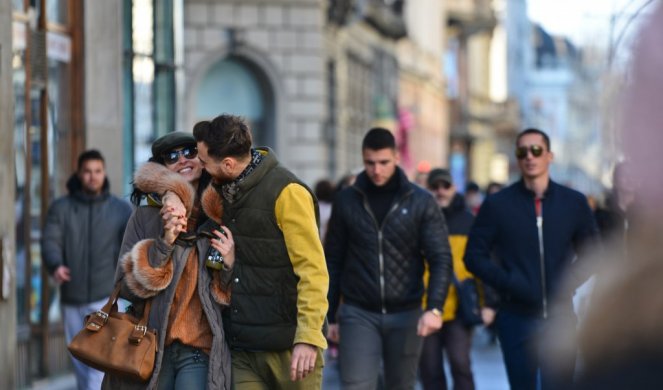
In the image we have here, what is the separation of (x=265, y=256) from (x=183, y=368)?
1.75 feet

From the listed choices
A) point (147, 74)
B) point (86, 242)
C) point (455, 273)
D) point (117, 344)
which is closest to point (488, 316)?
point (455, 273)

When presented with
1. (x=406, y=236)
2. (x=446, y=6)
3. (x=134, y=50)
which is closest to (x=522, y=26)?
(x=446, y=6)

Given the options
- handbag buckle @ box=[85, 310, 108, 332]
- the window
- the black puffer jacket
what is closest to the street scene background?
the window

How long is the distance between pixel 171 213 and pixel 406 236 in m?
2.83

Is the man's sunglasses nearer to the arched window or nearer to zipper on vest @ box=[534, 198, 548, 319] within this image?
zipper on vest @ box=[534, 198, 548, 319]

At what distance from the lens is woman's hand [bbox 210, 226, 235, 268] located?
5.94m

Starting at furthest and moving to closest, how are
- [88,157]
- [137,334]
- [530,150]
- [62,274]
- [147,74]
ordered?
1. [147,74]
2. [88,157]
3. [62,274]
4. [530,150]
5. [137,334]

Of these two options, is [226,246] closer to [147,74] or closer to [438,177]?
[438,177]

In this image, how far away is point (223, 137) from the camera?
19.2 feet

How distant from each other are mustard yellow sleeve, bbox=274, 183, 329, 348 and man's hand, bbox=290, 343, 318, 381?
34mm

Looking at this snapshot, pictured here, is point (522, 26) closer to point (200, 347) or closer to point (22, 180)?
point (22, 180)

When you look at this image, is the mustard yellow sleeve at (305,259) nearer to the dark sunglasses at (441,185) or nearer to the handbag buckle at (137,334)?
the handbag buckle at (137,334)

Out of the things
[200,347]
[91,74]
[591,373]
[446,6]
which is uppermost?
[446,6]

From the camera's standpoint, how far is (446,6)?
63.3m
